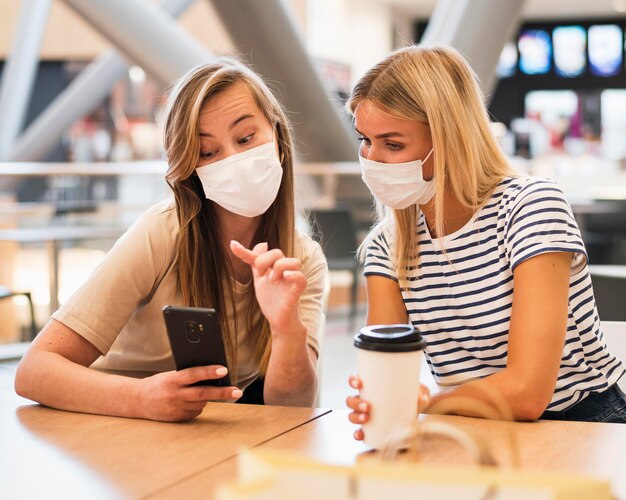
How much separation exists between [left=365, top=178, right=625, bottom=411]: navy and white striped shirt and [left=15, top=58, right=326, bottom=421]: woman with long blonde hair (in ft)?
0.89

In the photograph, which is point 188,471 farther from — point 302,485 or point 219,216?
point 219,216

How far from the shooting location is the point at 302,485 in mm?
830

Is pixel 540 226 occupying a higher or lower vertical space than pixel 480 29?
lower

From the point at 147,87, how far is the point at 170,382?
45.1ft

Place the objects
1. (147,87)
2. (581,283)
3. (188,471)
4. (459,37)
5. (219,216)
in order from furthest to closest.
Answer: (147,87) → (459,37) → (219,216) → (581,283) → (188,471)

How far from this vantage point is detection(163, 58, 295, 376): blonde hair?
1787 mm

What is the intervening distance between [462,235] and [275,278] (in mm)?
477

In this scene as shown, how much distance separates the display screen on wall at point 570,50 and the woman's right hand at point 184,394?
1620cm

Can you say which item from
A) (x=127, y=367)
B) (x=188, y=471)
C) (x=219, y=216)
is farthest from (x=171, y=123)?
(x=188, y=471)

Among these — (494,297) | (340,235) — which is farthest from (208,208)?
(340,235)

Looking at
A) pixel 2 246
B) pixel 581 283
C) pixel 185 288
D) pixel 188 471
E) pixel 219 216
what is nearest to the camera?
pixel 188 471

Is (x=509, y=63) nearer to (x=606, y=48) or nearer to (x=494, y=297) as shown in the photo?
(x=606, y=48)

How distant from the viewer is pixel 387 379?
3.95 ft

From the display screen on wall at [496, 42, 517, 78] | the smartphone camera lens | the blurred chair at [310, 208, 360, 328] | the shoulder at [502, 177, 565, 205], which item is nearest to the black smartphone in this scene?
the smartphone camera lens
